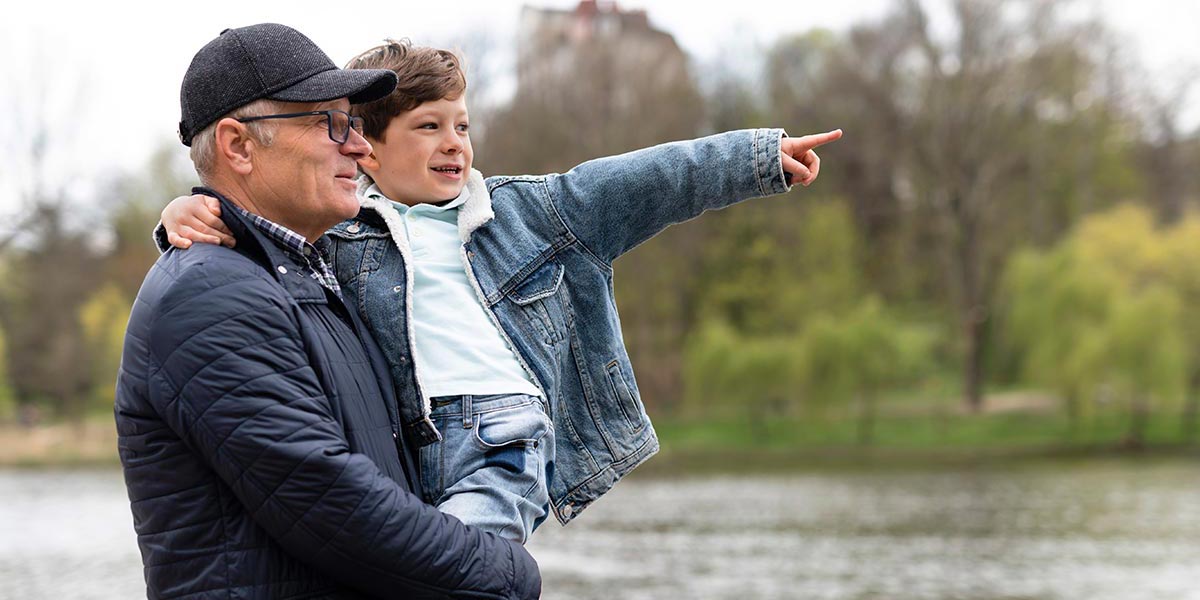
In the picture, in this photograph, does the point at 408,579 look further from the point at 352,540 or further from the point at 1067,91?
the point at 1067,91

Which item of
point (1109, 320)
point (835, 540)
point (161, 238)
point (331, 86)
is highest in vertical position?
point (331, 86)

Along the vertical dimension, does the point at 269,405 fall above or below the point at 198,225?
below

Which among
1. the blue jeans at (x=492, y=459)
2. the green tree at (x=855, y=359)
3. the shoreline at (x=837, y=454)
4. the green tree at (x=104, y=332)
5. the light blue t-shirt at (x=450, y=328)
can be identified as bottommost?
the shoreline at (x=837, y=454)

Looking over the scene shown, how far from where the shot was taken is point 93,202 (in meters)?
50.0

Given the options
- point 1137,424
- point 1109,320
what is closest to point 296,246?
point 1109,320

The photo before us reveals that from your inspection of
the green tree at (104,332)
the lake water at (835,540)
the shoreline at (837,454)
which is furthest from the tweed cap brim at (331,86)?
the green tree at (104,332)

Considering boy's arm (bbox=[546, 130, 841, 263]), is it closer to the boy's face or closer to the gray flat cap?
the boy's face

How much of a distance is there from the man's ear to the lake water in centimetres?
1445

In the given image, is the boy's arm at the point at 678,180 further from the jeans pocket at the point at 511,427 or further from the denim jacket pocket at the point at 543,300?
the jeans pocket at the point at 511,427

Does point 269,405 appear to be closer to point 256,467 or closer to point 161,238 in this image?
point 256,467

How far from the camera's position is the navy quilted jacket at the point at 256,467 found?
6.95 ft

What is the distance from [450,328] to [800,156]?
819mm

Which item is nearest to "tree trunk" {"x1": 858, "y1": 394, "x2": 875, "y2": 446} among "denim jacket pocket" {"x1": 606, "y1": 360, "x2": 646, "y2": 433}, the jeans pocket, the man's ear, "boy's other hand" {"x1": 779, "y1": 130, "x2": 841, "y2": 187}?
"denim jacket pocket" {"x1": 606, "y1": 360, "x2": 646, "y2": 433}

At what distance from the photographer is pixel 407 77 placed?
9.46 ft
